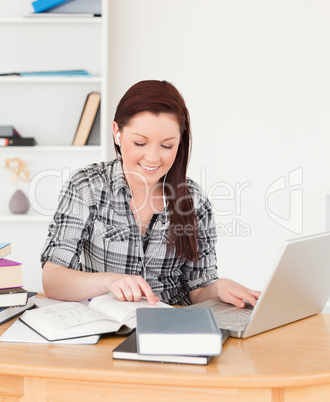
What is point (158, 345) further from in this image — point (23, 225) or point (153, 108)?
point (23, 225)

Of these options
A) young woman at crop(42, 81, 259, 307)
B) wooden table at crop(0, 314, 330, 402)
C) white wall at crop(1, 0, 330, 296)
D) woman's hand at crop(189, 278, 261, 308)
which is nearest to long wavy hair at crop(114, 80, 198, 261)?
young woman at crop(42, 81, 259, 307)

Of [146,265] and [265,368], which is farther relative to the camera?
[146,265]

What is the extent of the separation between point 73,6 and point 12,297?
2223 millimetres

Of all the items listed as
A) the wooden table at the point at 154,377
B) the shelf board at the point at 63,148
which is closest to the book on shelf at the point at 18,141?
the shelf board at the point at 63,148

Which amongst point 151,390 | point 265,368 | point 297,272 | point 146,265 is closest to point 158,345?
point 151,390

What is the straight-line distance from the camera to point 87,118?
10.3 ft

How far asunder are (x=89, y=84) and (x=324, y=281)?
7.18 feet

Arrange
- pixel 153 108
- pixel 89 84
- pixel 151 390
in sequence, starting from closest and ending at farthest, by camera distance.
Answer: pixel 151 390, pixel 153 108, pixel 89 84

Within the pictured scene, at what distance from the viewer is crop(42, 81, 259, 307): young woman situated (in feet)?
5.52

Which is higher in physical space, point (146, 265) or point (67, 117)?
point (67, 117)

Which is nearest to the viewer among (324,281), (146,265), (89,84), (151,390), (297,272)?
(151,390)

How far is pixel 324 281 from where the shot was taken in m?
1.34

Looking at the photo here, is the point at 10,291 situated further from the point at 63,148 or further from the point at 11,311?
the point at 63,148

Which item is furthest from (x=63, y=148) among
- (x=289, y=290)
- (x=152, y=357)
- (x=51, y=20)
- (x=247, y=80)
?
(x=152, y=357)
